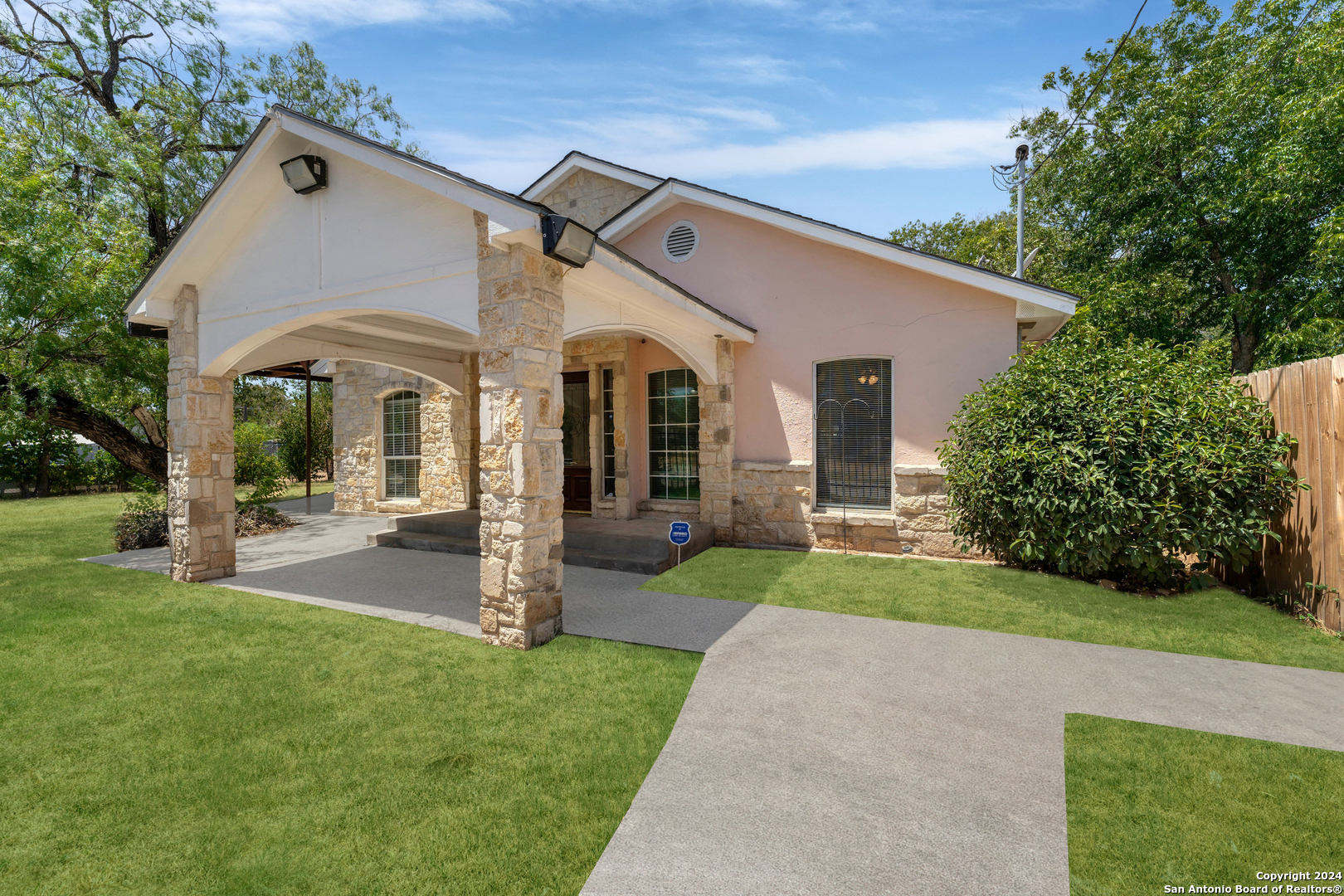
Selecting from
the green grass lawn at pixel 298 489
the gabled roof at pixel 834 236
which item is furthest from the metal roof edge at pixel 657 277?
the green grass lawn at pixel 298 489

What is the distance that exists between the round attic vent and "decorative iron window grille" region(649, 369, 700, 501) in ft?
5.50

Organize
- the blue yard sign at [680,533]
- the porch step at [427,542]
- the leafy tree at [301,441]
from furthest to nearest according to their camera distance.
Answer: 1. the leafy tree at [301,441]
2. the porch step at [427,542]
3. the blue yard sign at [680,533]

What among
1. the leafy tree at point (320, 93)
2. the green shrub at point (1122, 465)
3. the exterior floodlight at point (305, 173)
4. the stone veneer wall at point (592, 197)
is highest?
the leafy tree at point (320, 93)

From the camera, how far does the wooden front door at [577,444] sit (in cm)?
935

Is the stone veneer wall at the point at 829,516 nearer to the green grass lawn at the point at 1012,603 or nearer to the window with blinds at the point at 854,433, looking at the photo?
the window with blinds at the point at 854,433

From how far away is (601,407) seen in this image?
9.06 metres

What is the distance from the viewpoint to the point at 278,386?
82.2ft

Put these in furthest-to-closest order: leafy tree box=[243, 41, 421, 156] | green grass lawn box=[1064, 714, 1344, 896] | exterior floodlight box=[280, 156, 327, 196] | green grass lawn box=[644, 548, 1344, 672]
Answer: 1. leafy tree box=[243, 41, 421, 156]
2. exterior floodlight box=[280, 156, 327, 196]
3. green grass lawn box=[644, 548, 1344, 672]
4. green grass lawn box=[1064, 714, 1344, 896]

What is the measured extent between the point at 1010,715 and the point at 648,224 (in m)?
7.74

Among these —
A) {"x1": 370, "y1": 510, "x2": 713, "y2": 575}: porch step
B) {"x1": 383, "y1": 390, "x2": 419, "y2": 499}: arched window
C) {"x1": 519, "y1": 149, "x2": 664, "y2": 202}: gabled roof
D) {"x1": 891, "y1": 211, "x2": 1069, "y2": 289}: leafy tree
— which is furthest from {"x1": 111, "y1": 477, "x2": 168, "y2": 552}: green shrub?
{"x1": 891, "y1": 211, "x2": 1069, "y2": 289}: leafy tree

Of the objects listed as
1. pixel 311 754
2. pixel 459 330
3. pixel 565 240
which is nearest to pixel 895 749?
pixel 311 754

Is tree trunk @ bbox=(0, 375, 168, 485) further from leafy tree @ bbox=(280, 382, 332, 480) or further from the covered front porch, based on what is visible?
leafy tree @ bbox=(280, 382, 332, 480)

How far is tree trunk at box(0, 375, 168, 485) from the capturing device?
7.38m

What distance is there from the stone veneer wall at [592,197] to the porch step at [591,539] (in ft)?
17.8
